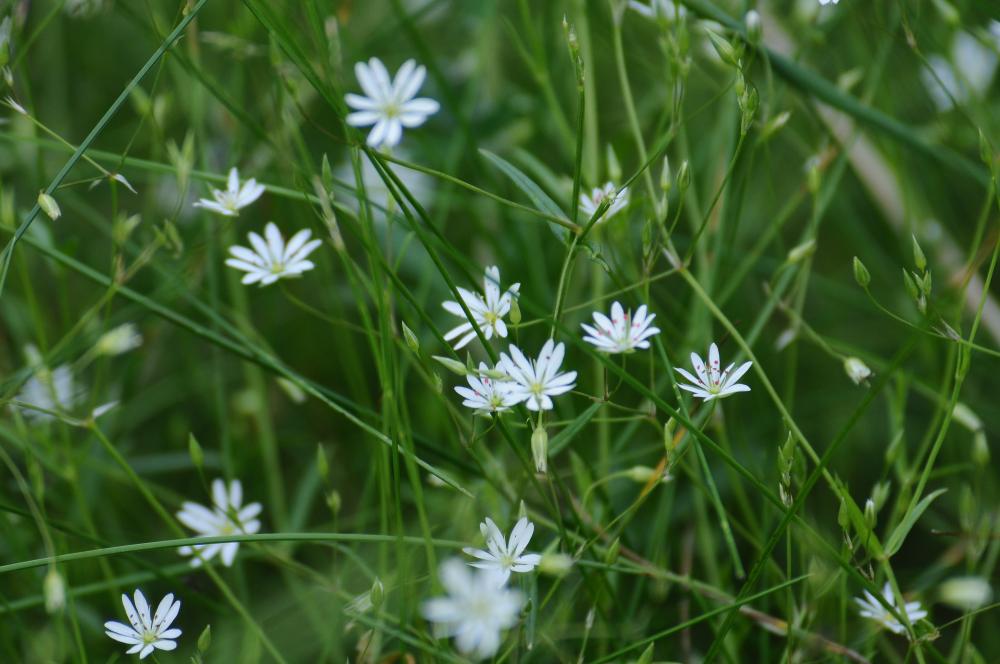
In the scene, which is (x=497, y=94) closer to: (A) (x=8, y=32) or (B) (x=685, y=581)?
(A) (x=8, y=32)

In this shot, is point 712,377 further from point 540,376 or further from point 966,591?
point 966,591

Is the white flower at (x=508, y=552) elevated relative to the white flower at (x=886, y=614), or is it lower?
elevated

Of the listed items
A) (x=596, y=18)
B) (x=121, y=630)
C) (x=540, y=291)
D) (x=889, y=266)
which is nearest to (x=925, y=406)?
(x=889, y=266)

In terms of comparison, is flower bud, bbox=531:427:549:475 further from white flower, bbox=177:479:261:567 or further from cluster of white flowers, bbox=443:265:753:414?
white flower, bbox=177:479:261:567

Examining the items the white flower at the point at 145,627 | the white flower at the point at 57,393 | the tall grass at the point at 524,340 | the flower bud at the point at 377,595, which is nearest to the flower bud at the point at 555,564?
the tall grass at the point at 524,340

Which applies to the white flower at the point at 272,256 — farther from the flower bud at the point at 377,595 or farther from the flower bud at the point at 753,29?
the flower bud at the point at 753,29

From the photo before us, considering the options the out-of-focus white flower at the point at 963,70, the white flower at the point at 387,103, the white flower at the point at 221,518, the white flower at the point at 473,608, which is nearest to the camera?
the white flower at the point at 473,608
